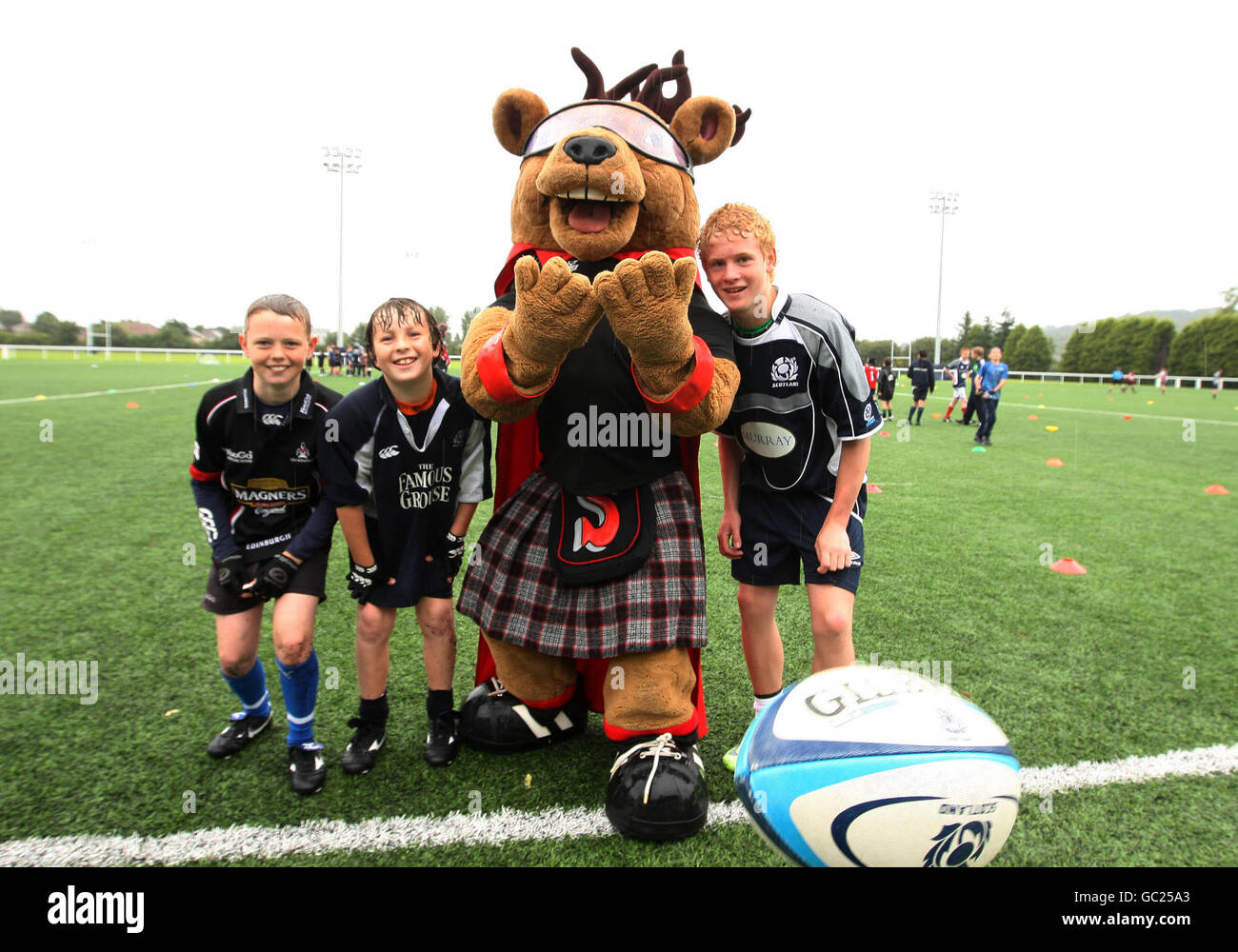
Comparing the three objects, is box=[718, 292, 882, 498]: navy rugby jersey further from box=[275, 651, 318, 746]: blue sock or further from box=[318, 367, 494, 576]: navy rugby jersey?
box=[275, 651, 318, 746]: blue sock

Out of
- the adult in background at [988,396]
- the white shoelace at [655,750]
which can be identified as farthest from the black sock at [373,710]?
the adult in background at [988,396]

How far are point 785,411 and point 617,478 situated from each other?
2.14 ft

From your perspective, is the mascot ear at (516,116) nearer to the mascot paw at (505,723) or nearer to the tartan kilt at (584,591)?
the tartan kilt at (584,591)

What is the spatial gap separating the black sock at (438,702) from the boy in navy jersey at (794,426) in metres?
1.25

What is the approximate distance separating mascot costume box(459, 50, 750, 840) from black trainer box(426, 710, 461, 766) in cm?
6

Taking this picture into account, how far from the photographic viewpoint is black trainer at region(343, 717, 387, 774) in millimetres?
2666

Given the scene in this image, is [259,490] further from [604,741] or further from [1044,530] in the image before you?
[1044,530]

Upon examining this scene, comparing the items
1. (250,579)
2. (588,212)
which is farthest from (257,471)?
(588,212)

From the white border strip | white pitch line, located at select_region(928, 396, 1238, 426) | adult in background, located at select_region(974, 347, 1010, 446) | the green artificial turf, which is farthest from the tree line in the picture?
the green artificial turf

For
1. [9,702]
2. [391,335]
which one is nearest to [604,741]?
[391,335]

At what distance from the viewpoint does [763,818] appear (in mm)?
1862

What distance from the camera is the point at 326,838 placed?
2.30 metres

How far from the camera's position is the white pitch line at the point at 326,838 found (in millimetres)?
2199

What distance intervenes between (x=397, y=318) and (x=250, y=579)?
113cm
